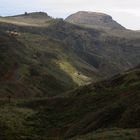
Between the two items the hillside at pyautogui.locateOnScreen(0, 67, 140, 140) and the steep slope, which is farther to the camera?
the steep slope

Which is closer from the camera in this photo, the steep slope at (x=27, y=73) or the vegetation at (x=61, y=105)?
the vegetation at (x=61, y=105)

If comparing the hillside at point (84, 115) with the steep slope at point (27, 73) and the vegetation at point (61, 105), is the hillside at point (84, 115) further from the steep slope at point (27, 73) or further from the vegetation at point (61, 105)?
the steep slope at point (27, 73)

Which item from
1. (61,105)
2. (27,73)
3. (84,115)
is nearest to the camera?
(84,115)

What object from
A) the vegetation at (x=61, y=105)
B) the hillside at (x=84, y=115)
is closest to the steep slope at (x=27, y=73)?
the vegetation at (x=61, y=105)

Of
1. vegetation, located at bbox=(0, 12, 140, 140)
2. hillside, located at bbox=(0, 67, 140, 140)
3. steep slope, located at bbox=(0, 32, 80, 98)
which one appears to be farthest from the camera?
steep slope, located at bbox=(0, 32, 80, 98)

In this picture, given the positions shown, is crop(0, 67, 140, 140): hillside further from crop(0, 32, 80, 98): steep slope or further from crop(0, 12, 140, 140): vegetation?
crop(0, 32, 80, 98): steep slope

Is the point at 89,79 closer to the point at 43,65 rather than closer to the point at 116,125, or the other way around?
the point at 43,65

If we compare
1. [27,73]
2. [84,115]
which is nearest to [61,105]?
[84,115]

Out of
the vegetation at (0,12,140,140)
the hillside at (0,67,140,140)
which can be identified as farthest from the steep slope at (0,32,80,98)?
the hillside at (0,67,140,140)

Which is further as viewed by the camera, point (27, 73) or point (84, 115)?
point (27, 73)

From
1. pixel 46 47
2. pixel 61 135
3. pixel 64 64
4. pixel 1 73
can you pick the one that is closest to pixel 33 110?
pixel 61 135

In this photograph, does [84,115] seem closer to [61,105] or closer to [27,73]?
[61,105]

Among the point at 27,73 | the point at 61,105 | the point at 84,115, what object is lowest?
the point at 27,73

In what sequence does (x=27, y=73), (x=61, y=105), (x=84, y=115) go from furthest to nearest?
(x=27, y=73), (x=61, y=105), (x=84, y=115)
